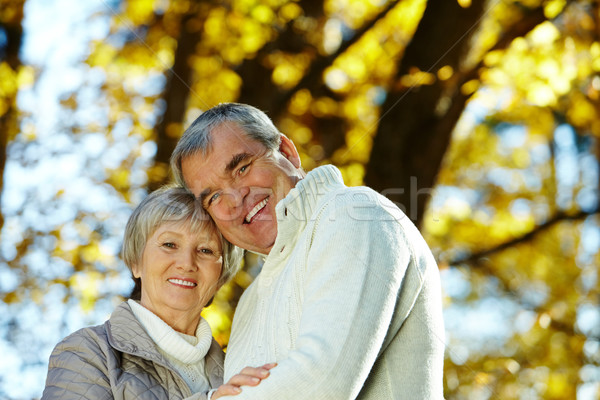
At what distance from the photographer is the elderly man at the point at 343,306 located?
1.51 m

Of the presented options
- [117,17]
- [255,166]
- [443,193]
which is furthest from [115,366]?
[443,193]

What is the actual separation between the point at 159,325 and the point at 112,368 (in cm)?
37

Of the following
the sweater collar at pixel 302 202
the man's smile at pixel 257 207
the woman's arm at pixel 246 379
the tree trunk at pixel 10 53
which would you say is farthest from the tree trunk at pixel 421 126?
the tree trunk at pixel 10 53

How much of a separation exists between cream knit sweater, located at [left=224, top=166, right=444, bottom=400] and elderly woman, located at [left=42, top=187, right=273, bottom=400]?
1.74 feet

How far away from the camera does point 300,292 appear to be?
5.99 feet

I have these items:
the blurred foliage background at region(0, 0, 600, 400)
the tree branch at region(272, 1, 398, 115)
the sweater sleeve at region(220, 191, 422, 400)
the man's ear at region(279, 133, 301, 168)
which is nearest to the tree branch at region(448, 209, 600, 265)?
the blurred foliage background at region(0, 0, 600, 400)

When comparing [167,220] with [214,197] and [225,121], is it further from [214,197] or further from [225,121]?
[225,121]

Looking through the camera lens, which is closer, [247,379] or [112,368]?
[247,379]

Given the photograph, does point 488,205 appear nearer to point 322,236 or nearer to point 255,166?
point 255,166

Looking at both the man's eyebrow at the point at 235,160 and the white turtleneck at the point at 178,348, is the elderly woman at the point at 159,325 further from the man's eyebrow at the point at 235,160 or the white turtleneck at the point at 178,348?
the man's eyebrow at the point at 235,160

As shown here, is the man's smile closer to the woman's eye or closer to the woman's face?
the woman's eye

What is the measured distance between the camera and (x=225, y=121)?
2520 millimetres

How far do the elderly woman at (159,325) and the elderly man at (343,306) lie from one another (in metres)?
0.37

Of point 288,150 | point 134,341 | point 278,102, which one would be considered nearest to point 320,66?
point 278,102
